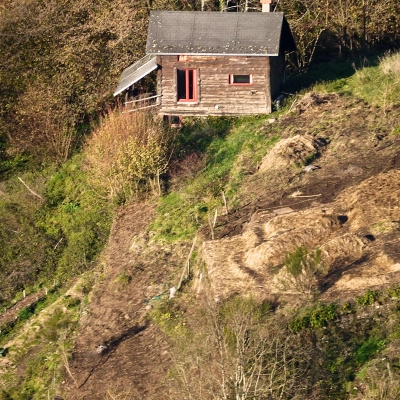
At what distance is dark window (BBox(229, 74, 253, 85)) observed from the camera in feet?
112

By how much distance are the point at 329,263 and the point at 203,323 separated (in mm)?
3214

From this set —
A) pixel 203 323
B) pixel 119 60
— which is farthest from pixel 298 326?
pixel 119 60

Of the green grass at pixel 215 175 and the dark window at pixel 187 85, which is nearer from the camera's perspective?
the green grass at pixel 215 175

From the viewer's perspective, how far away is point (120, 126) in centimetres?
3098

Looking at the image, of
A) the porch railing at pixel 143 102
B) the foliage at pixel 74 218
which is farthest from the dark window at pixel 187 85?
the foliage at pixel 74 218

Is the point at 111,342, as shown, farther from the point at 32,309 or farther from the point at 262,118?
the point at 262,118

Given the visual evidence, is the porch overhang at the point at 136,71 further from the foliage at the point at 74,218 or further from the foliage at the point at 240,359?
the foliage at the point at 240,359

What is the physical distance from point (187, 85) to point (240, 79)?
2019mm

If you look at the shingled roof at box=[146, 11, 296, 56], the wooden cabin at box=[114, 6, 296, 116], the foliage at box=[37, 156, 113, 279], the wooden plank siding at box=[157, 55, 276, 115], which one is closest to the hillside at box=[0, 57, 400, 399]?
the foliage at box=[37, 156, 113, 279]

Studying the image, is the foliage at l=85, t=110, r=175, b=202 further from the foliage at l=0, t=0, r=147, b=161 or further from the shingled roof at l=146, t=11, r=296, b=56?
the foliage at l=0, t=0, r=147, b=161

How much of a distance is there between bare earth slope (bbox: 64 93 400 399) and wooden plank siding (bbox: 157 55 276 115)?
10.8ft

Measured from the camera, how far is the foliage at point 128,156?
2978 centimetres

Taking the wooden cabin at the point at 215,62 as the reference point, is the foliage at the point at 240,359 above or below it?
below

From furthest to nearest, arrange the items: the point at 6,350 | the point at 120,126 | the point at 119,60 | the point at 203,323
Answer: the point at 119,60 → the point at 120,126 → the point at 6,350 → the point at 203,323
